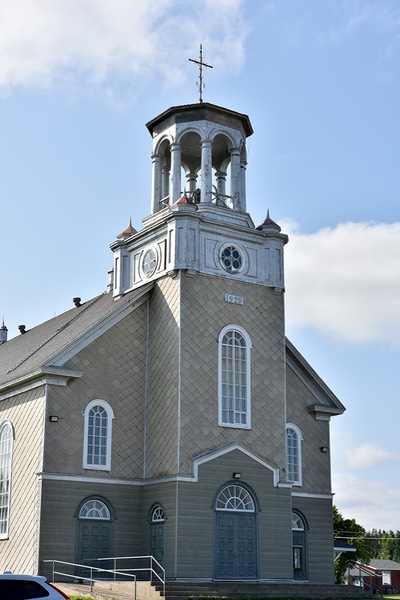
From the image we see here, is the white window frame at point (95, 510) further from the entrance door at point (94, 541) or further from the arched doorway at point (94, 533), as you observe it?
the entrance door at point (94, 541)

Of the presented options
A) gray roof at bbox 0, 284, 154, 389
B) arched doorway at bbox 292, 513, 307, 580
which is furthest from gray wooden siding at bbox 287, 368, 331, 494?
gray roof at bbox 0, 284, 154, 389

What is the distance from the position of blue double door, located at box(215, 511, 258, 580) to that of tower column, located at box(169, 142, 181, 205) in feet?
35.7

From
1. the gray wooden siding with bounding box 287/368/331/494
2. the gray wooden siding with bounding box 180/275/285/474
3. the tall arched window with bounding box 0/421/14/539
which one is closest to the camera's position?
the gray wooden siding with bounding box 180/275/285/474

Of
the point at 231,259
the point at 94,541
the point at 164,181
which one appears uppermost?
the point at 164,181

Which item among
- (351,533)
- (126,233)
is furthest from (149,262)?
(351,533)

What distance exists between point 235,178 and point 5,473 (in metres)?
13.0

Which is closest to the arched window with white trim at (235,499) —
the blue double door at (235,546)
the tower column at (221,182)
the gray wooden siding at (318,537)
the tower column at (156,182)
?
the blue double door at (235,546)

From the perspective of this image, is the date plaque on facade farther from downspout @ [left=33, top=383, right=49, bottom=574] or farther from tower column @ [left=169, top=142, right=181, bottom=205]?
downspout @ [left=33, top=383, right=49, bottom=574]

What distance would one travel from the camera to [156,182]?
32.3m

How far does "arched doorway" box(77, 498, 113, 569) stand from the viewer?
2709 cm

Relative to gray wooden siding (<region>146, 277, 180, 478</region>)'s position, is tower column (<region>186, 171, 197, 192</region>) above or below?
above

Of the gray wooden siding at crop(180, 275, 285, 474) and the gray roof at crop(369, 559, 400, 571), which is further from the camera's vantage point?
the gray roof at crop(369, 559, 400, 571)

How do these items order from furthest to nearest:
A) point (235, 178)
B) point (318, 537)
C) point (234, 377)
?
point (318, 537)
point (235, 178)
point (234, 377)

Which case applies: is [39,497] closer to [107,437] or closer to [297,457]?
[107,437]
